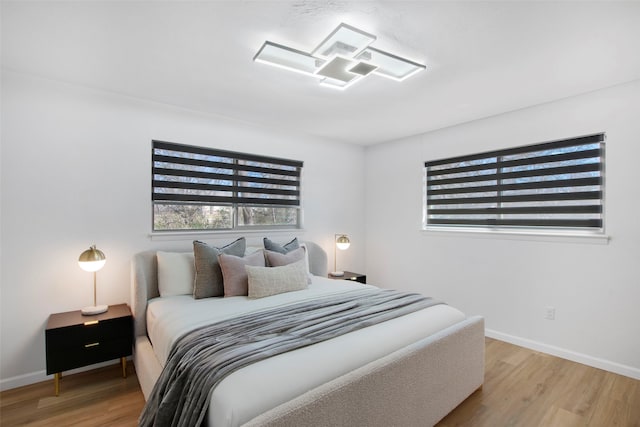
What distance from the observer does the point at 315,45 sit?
2016 millimetres

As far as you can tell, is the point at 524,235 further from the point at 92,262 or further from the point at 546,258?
the point at 92,262

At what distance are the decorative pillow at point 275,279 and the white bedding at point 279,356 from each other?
8 cm

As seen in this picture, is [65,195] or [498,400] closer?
[498,400]

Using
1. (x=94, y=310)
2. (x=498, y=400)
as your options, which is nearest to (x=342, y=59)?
(x=498, y=400)

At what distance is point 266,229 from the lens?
3.82 metres

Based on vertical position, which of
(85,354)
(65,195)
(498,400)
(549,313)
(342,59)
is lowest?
(498,400)

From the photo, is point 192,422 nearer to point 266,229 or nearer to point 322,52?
point 322,52

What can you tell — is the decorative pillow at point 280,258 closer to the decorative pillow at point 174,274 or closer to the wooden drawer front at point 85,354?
the decorative pillow at point 174,274

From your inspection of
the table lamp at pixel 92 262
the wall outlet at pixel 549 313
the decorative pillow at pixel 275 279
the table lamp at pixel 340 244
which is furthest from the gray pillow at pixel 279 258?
the wall outlet at pixel 549 313

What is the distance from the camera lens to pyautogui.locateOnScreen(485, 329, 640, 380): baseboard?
101 inches

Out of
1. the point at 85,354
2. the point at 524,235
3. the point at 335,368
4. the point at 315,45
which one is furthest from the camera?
the point at 524,235

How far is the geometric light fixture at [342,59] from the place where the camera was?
6.21ft

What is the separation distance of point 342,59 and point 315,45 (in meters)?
0.19

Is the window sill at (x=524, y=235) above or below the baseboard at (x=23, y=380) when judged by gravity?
above
